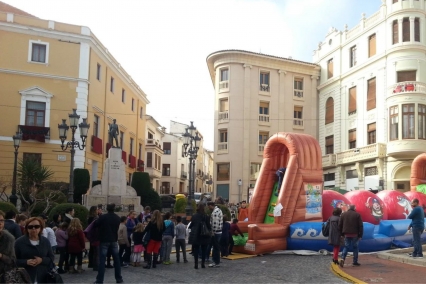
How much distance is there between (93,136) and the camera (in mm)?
31547

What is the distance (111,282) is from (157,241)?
7.56ft

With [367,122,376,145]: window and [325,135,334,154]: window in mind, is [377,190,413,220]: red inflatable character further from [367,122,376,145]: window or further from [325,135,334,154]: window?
[325,135,334,154]: window

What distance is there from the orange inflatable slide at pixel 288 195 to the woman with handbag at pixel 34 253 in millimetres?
7974

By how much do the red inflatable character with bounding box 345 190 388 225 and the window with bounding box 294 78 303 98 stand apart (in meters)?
25.7

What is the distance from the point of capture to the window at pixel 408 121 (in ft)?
96.2

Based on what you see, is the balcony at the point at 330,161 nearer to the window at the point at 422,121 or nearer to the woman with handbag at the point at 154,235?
the window at the point at 422,121

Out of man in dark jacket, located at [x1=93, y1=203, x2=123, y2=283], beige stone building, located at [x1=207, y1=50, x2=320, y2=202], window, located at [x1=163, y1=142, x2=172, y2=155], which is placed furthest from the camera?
window, located at [x1=163, y1=142, x2=172, y2=155]

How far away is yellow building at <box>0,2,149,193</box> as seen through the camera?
2836 cm

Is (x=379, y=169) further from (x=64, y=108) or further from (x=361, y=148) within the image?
(x=64, y=108)

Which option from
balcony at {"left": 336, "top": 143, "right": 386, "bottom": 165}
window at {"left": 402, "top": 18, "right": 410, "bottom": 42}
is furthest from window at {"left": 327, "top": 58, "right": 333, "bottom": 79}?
window at {"left": 402, "top": 18, "right": 410, "bottom": 42}

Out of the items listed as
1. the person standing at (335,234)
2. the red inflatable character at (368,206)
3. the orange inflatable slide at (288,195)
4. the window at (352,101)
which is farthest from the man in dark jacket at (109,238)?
the window at (352,101)

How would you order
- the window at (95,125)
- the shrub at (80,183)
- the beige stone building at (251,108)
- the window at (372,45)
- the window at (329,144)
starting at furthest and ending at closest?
the window at (329,144)
the beige stone building at (251,108)
the window at (372,45)
the window at (95,125)
the shrub at (80,183)

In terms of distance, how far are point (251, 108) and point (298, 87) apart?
17.5ft

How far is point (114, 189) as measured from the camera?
21.6m
